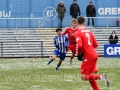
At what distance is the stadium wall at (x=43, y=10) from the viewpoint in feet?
106

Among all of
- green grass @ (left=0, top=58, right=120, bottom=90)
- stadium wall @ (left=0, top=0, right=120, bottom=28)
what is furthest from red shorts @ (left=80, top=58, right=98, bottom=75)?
stadium wall @ (left=0, top=0, right=120, bottom=28)

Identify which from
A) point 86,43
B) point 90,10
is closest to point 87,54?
point 86,43

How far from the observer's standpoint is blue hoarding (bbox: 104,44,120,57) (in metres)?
27.8

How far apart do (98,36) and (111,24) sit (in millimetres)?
1501

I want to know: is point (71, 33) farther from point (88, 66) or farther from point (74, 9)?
point (74, 9)

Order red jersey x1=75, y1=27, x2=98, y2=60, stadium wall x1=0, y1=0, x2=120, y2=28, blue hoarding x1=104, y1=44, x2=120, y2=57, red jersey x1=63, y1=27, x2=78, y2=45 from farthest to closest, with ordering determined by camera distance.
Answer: stadium wall x1=0, y1=0, x2=120, y2=28 < blue hoarding x1=104, y1=44, x2=120, y2=57 < red jersey x1=63, y1=27, x2=78, y2=45 < red jersey x1=75, y1=27, x2=98, y2=60

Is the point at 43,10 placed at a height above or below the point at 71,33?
above

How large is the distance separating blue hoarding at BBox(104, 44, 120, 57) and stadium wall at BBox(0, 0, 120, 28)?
461 cm

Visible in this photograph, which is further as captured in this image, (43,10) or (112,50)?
(43,10)

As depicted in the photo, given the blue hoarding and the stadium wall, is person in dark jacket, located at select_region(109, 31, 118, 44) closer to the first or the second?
the blue hoarding

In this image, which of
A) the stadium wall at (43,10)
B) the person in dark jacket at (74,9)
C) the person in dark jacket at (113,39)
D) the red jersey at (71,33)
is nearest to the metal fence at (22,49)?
the stadium wall at (43,10)

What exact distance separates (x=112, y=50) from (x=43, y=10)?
25.1ft

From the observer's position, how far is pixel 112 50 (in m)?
28.0

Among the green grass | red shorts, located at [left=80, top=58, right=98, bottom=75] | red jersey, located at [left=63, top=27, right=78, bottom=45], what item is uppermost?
red jersey, located at [left=63, top=27, right=78, bottom=45]
